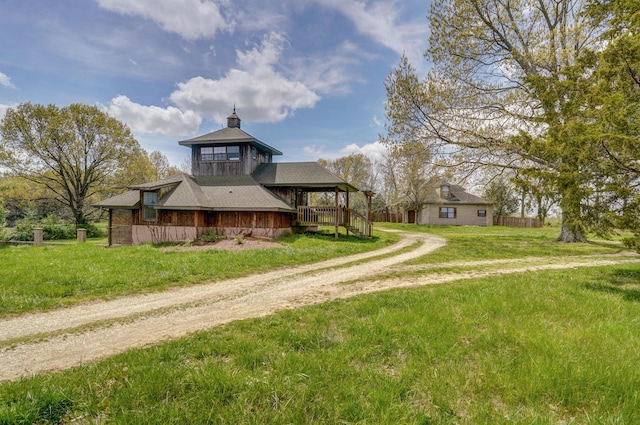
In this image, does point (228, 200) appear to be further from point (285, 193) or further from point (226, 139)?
point (226, 139)

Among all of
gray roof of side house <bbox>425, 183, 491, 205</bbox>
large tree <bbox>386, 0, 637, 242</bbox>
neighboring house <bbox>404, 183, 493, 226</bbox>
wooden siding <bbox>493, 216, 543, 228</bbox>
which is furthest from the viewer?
wooden siding <bbox>493, 216, 543, 228</bbox>

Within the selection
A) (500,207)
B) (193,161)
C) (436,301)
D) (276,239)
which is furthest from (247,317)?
(500,207)

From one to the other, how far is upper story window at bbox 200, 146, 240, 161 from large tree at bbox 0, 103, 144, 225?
14.2 m

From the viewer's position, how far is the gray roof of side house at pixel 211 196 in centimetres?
1812

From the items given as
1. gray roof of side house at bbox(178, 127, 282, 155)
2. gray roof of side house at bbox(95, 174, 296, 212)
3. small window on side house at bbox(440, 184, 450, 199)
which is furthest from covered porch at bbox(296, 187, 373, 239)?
small window on side house at bbox(440, 184, 450, 199)

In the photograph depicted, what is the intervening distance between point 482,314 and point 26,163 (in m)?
39.4

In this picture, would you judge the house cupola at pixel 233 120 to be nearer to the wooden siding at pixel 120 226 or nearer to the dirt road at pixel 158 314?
the wooden siding at pixel 120 226

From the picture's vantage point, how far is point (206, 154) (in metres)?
23.0

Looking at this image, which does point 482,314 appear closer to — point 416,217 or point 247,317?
point 247,317

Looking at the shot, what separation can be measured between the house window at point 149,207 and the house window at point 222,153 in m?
5.10

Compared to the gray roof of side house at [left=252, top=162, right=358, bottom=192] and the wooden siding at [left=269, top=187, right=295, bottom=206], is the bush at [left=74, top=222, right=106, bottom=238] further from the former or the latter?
the wooden siding at [left=269, top=187, right=295, bottom=206]

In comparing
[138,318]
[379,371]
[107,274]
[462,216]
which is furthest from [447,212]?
[138,318]

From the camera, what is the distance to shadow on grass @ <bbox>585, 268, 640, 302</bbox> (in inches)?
282

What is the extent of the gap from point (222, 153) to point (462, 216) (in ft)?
105
